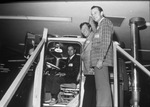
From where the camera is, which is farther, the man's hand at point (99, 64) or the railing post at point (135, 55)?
the railing post at point (135, 55)

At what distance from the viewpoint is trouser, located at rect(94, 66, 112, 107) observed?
211 cm

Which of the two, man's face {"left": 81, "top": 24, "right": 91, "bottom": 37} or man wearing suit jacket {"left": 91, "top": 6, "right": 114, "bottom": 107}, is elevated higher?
man's face {"left": 81, "top": 24, "right": 91, "bottom": 37}

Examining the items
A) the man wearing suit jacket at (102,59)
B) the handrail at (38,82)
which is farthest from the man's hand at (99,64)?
the handrail at (38,82)

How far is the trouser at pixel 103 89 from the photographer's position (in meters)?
2.11

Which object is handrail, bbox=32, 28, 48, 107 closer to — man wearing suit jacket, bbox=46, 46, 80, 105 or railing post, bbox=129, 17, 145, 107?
man wearing suit jacket, bbox=46, 46, 80, 105

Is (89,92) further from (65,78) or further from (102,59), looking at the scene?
(65,78)

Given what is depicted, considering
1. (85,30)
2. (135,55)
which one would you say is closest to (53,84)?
(85,30)

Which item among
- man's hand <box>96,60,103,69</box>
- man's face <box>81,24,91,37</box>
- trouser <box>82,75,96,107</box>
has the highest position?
man's face <box>81,24,91,37</box>

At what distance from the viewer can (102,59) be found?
2.26 metres

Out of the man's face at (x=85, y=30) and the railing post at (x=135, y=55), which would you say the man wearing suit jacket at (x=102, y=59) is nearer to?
the man's face at (x=85, y=30)

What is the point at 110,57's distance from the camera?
239cm

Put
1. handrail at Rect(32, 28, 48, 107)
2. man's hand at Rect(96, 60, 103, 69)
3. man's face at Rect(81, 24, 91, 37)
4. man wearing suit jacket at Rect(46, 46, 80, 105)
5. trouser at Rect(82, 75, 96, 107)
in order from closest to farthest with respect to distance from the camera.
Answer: man's hand at Rect(96, 60, 103, 69), handrail at Rect(32, 28, 48, 107), trouser at Rect(82, 75, 96, 107), man's face at Rect(81, 24, 91, 37), man wearing suit jacket at Rect(46, 46, 80, 105)

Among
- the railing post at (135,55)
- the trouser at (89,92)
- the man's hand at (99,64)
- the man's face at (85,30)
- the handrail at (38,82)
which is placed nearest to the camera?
the man's hand at (99,64)

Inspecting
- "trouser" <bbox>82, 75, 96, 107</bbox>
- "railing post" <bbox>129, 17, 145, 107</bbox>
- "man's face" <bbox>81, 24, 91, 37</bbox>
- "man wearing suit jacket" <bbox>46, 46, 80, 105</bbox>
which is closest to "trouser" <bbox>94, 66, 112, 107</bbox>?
"trouser" <bbox>82, 75, 96, 107</bbox>
